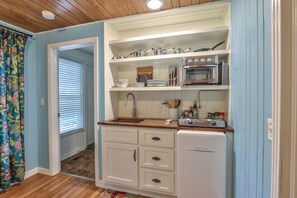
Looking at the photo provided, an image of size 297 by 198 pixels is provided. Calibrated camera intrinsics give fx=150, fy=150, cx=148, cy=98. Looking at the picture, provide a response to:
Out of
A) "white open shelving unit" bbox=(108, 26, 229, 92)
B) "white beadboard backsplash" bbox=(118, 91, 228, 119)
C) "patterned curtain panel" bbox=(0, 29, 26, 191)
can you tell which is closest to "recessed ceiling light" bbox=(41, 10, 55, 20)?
"patterned curtain panel" bbox=(0, 29, 26, 191)

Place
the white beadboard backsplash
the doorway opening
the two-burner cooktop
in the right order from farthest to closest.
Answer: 1. the doorway opening
2. the white beadboard backsplash
3. the two-burner cooktop

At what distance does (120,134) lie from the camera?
197cm

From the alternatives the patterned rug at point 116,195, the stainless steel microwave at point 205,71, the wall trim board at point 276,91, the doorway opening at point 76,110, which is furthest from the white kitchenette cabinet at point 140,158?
the wall trim board at point 276,91

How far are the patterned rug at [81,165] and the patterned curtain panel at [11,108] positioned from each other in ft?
2.22

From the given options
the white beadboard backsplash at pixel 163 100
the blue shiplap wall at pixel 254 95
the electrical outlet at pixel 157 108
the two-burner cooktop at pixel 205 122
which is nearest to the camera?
the blue shiplap wall at pixel 254 95

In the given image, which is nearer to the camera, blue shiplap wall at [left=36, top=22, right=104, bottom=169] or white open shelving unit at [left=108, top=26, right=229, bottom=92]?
white open shelving unit at [left=108, top=26, right=229, bottom=92]

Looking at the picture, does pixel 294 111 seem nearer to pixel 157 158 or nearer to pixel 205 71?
pixel 205 71

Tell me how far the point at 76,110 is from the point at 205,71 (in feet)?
9.57

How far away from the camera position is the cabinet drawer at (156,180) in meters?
1.78

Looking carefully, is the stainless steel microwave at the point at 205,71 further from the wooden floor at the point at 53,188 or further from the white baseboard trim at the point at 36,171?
the white baseboard trim at the point at 36,171

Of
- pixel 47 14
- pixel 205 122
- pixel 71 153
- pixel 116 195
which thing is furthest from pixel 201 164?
pixel 71 153

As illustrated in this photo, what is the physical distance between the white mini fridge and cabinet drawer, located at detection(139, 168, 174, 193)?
0.18m

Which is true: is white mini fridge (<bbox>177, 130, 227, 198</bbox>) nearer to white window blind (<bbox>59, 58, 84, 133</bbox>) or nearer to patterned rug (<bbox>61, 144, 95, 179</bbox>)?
patterned rug (<bbox>61, 144, 95, 179</bbox>)

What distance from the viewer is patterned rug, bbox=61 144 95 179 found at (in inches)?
101
